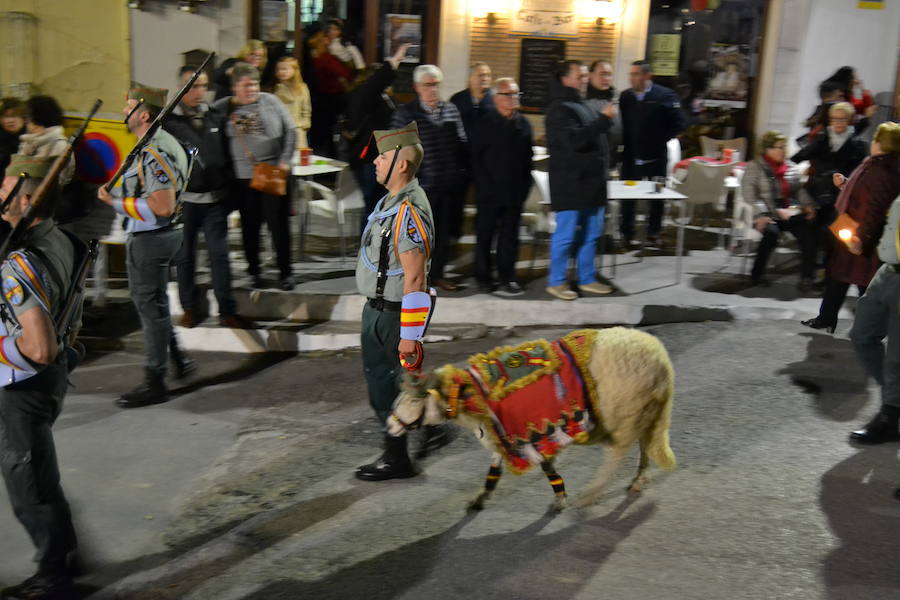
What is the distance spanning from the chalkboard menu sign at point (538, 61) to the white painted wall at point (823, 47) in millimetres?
3064

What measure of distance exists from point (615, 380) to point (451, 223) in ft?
15.1

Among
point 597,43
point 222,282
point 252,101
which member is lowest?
point 222,282

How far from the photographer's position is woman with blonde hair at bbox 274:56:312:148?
9922 mm

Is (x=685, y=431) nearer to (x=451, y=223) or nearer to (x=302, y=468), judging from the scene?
(x=302, y=468)

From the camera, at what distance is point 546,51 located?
40.8ft

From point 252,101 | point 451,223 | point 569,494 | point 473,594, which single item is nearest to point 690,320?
point 451,223

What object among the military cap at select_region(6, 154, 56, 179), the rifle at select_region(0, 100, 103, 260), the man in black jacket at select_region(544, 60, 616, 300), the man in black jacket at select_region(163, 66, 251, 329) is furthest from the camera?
the man in black jacket at select_region(544, 60, 616, 300)

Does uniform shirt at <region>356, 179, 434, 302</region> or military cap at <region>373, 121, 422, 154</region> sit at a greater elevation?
military cap at <region>373, 121, 422, 154</region>

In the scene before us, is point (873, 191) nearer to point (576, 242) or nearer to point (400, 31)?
point (576, 242)

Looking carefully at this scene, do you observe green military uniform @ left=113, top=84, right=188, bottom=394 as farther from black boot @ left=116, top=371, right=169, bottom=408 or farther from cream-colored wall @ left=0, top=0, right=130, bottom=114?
cream-colored wall @ left=0, top=0, right=130, bottom=114

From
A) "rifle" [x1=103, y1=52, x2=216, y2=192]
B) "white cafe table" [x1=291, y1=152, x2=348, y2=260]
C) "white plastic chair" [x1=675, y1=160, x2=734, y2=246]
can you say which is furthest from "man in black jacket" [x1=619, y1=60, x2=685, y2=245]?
"rifle" [x1=103, y1=52, x2=216, y2=192]

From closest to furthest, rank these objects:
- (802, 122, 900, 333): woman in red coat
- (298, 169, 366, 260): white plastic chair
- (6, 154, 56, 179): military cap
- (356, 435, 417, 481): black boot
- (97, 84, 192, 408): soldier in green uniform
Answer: (6, 154, 56, 179): military cap
(356, 435, 417, 481): black boot
(97, 84, 192, 408): soldier in green uniform
(802, 122, 900, 333): woman in red coat
(298, 169, 366, 260): white plastic chair

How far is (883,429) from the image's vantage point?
6.02m

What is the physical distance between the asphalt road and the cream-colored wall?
4667 mm
